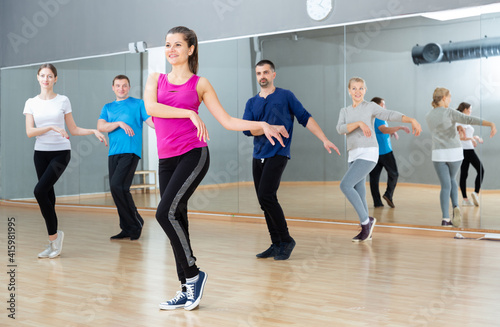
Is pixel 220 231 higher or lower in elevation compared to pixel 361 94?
lower

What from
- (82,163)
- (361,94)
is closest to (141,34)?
(82,163)

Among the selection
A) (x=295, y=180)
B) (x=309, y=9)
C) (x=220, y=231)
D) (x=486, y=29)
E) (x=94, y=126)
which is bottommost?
(x=220, y=231)

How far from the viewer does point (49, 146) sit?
4.82 metres

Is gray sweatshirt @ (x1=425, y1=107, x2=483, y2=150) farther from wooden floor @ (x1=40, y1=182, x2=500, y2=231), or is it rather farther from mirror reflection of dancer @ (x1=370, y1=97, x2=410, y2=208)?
wooden floor @ (x1=40, y1=182, x2=500, y2=231)

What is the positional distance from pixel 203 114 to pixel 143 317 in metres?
4.78

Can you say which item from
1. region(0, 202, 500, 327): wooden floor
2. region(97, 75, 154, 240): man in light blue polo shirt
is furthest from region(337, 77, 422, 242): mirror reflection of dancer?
region(97, 75, 154, 240): man in light blue polo shirt

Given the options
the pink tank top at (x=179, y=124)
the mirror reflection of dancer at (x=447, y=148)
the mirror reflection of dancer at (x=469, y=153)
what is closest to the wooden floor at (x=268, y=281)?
the mirror reflection of dancer at (x=447, y=148)

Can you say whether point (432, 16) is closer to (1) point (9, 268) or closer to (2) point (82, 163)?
(1) point (9, 268)

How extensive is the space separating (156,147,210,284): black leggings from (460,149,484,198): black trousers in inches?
137

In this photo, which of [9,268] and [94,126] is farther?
[94,126]

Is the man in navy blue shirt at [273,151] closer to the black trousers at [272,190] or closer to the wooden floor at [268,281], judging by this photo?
the black trousers at [272,190]

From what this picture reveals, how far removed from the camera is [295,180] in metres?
6.95

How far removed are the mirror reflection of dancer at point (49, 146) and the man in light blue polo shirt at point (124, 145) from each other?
74 centimetres

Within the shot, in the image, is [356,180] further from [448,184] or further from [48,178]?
[48,178]
